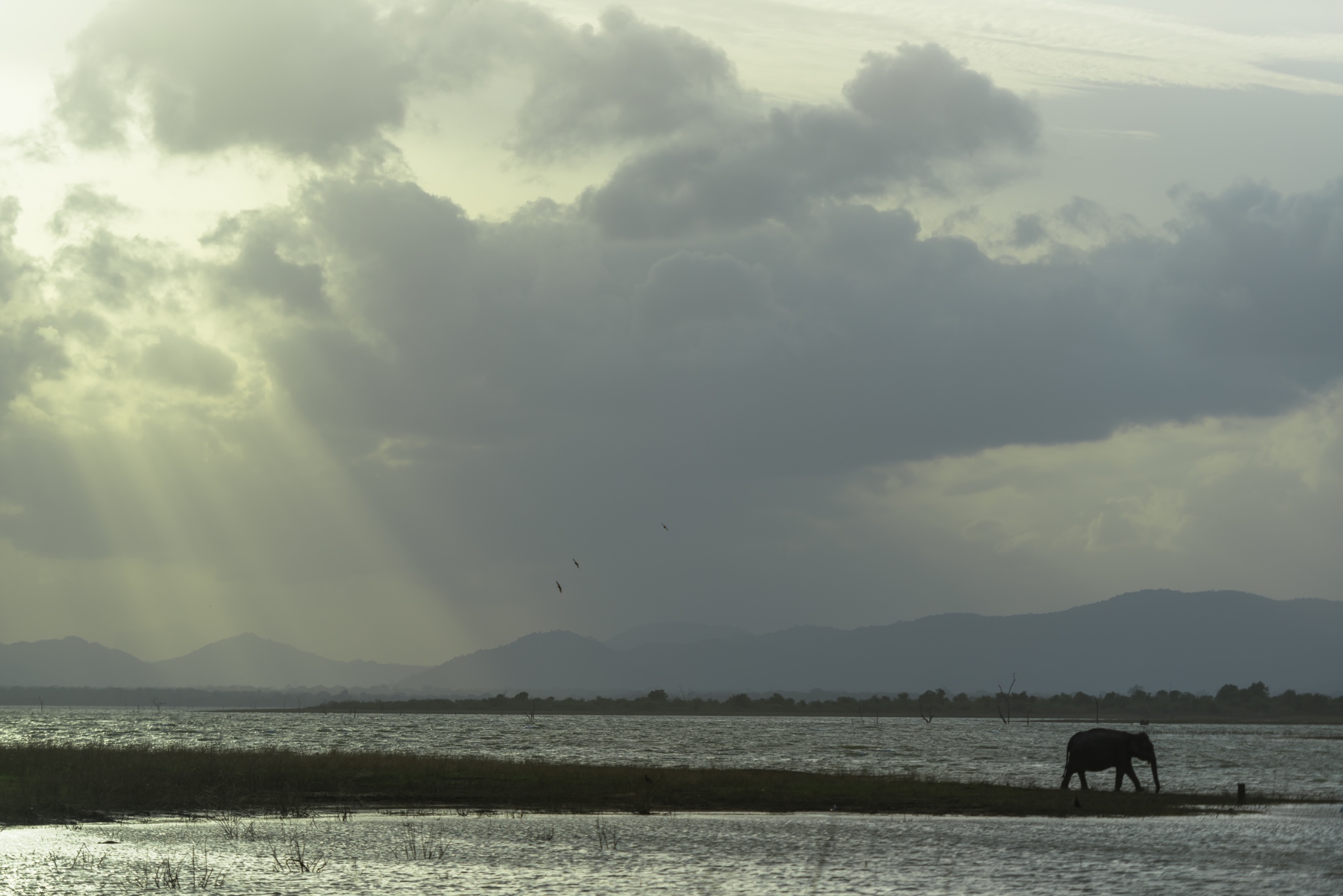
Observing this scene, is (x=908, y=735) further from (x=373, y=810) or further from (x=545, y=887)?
(x=545, y=887)

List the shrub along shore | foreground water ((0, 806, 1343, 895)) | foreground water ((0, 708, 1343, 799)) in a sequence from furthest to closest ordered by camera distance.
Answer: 1. foreground water ((0, 708, 1343, 799))
2. the shrub along shore
3. foreground water ((0, 806, 1343, 895))

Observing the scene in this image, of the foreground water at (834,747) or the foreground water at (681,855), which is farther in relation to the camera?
the foreground water at (834,747)

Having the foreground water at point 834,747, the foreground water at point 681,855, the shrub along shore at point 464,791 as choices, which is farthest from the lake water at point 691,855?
the foreground water at point 834,747

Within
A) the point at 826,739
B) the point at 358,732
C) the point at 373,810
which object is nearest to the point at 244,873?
the point at 373,810

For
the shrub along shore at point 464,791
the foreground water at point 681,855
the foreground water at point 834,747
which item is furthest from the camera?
the foreground water at point 834,747

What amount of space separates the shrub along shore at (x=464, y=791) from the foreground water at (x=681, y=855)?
3664mm

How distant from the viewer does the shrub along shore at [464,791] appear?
4222cm

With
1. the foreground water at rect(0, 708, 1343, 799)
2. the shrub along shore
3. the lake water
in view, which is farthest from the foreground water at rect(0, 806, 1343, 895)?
the foreground water at rect(0, 708, 1343, 799)

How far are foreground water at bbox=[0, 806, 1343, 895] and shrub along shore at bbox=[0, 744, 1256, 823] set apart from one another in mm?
3664

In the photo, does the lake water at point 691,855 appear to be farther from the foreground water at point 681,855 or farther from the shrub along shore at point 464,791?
the shrub along shore at point 464,791

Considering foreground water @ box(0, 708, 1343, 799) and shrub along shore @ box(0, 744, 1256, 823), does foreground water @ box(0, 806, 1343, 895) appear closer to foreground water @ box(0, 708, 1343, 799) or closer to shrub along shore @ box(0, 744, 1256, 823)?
shrub along shore @ box(0, 744, 1256, 823)

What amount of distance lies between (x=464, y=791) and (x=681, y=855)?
20.3 metres

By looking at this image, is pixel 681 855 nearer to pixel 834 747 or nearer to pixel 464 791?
pixel 464 791

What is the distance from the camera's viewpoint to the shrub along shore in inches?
1662
